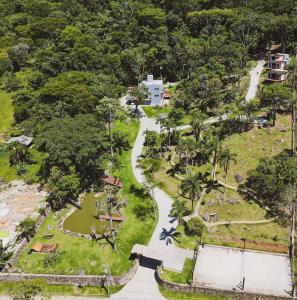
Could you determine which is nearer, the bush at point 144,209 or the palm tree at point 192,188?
the palm tree at point 192,188

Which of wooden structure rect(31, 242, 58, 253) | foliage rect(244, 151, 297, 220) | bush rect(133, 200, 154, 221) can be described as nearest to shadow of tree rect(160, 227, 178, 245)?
bush rect(133, 200, 154, 221)

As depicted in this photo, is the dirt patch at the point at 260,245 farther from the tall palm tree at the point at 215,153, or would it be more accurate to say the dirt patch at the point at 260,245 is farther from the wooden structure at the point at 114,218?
the wooden structure at the point at 114,218

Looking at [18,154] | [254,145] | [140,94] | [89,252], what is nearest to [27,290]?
[89,252]

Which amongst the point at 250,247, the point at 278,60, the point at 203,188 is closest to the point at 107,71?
the point at 278,60

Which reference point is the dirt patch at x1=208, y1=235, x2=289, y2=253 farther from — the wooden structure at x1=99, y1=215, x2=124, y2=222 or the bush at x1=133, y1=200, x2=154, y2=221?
the wooden structure at x1=99, y1=215, x2=124, y2=222

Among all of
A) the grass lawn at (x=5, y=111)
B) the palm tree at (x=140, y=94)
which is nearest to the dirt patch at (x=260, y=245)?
the palm tree at (x=140, y=94)

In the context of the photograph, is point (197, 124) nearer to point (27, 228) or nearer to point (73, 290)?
point (27, 228)

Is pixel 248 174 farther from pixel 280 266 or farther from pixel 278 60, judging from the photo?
pixel 278 60
